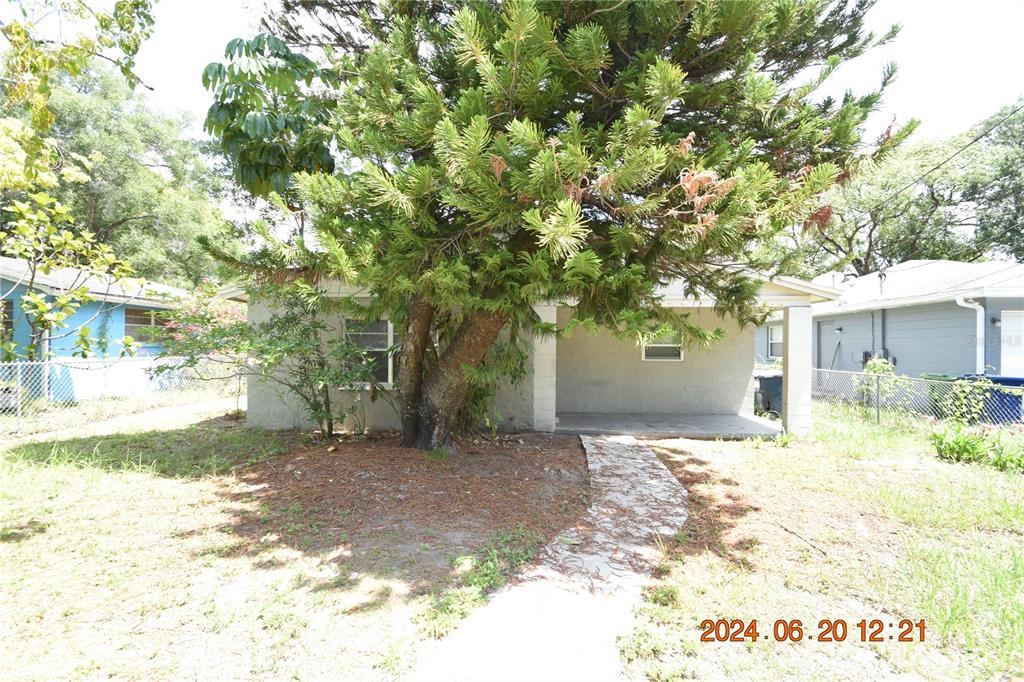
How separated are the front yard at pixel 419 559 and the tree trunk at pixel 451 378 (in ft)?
1.26

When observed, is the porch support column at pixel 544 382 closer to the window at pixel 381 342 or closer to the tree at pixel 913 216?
the window at pixel 381 342

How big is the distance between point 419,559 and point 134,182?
58.8 ft

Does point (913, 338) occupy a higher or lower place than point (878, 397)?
higher

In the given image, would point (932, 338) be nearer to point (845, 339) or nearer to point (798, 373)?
point (845, 339)

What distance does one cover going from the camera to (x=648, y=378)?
10289 millimetres

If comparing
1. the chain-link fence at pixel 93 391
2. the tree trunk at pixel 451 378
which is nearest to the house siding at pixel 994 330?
the tree trunk at pixel 451 378

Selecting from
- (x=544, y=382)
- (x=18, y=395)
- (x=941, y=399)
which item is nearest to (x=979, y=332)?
(x=941, y=399)

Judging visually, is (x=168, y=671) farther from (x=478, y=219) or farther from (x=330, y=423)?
(x=330, y=423)

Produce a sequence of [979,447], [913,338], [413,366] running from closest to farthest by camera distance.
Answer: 1. [413,366]
2. [979,447]
3. [913,338]

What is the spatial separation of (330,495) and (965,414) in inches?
374

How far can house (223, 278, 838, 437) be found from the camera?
770 cm

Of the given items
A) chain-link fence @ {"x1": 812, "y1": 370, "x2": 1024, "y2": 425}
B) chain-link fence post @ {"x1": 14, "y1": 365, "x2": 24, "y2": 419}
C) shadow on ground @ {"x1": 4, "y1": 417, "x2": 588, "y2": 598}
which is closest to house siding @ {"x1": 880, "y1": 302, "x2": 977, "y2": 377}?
chain-link fence @ {"x1": 812, "y1": 370, "x2": 1024, "y2": 425}

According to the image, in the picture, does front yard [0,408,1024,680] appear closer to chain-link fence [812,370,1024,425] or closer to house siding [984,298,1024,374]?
chain-link fence [812,370,1024,425]

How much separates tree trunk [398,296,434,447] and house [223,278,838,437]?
1271mm
